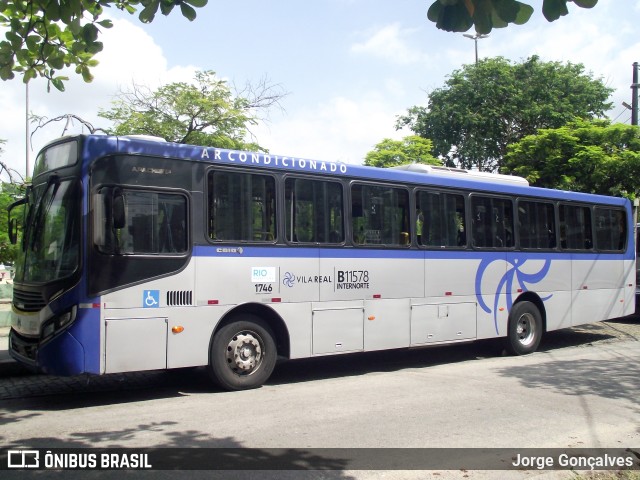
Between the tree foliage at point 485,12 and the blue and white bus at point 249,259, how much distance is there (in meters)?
Result: 4.73

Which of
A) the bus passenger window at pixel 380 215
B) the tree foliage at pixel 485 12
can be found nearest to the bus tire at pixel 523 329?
the bus passenger window at pixel 380 215

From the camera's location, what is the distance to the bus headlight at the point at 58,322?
712 cm

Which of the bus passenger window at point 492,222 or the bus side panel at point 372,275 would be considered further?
the bus passenger window at point 492,222

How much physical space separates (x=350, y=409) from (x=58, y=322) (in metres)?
3.63

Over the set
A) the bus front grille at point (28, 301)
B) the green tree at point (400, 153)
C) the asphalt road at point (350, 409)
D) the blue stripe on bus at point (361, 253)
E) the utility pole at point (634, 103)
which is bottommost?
the asphalt road at point (350, 409)

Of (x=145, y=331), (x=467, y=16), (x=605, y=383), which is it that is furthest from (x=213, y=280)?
(x=605, y=383)

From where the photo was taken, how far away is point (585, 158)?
759 inches

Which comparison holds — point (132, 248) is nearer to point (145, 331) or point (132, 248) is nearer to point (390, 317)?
point (145, 331)

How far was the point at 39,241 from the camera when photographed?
783 cm

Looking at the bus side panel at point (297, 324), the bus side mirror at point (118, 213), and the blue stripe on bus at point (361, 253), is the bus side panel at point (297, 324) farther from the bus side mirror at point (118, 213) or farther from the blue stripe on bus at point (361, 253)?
the bus side mirror at point (118, 213)

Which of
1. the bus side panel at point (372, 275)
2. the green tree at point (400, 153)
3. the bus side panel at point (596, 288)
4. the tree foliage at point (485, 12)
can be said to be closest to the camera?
the tree foliage at point (485, 12)

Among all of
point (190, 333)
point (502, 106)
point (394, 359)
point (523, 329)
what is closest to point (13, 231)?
point (190, 333)

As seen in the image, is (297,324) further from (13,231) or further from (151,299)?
(13,231)

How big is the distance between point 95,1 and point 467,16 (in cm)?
442
